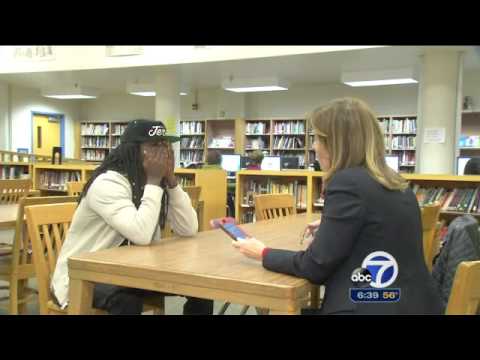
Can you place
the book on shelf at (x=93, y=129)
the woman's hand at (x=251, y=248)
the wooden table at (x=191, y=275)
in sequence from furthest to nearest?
1. the book on shelf at (x=93, y=129)
2. the woman's hand at (x=251, y=248)
3. the wooden table at (x=191, y=275)

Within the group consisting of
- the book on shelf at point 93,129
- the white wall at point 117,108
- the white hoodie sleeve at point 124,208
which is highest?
the white wall at point 117,108

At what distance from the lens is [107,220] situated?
2.00 metres

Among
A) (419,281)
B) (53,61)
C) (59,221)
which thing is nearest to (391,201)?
(419,281)

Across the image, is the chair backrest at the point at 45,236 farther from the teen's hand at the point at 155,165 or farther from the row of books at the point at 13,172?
the row of books at the point at 13,172

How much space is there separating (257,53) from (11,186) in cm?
375

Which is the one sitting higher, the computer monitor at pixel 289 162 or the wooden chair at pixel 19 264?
the computer monitor at pixel 289 162

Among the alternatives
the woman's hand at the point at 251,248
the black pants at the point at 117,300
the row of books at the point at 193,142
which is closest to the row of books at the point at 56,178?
the row of books at the point at 193,142

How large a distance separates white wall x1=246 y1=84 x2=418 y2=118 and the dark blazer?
7749 mm

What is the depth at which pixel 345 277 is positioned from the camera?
1.45m

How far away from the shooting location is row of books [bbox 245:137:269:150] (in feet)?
35.6

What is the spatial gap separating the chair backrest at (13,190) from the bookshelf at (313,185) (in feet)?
7.63

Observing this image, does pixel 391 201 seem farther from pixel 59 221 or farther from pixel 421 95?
pixel 421 95

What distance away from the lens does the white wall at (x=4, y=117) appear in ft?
36.6

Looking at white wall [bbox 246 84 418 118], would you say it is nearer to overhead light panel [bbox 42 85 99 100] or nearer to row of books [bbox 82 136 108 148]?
overhead light panel [bbox 42 85 99 100]
